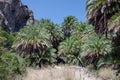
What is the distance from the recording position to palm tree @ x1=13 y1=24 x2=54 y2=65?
4259 cm

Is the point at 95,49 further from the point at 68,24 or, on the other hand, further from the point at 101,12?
the point at 68,24

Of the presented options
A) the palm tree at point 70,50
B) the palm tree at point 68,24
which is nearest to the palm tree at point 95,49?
the palm tree at point 70,50

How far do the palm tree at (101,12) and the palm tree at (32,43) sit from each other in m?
13.7

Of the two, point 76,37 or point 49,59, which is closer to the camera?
point 49,59

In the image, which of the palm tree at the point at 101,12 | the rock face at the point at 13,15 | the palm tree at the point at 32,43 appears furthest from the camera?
the rock face at the point at 13,15

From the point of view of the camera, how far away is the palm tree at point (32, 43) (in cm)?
4259

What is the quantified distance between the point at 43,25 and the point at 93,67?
16.4 m

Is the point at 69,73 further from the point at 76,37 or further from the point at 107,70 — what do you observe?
the point at 76,37

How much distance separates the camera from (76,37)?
5359cm

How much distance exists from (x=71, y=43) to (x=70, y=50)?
1.13 metres

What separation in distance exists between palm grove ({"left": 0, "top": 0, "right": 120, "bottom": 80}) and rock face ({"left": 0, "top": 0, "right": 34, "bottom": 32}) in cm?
1918

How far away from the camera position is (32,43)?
42.6 meters

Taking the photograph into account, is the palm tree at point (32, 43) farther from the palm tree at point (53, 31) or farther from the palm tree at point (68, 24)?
the palm tree at point (68, 24)

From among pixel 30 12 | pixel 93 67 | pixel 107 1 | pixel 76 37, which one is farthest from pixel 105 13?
pixel 30 12
